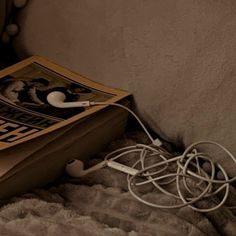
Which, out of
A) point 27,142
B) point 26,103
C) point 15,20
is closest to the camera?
point 27,142

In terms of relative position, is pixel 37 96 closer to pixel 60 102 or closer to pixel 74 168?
pixel 60 102

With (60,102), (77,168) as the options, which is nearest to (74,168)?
(77,168)

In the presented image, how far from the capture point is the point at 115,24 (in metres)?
0.93

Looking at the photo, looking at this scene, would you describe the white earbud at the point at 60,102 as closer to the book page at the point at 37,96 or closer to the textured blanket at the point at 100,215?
the book page at the point at 37,96

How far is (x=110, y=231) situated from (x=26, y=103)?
0.31m

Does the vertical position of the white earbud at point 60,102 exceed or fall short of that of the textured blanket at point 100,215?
it exceeds it

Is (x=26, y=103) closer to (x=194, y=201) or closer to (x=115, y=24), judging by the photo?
(x=115, y=24)

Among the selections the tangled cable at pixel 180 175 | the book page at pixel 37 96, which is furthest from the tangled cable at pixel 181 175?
the book page at pixel 37 96

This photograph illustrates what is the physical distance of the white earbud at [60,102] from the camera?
0.90 m

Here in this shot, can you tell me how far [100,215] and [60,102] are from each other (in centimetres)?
23

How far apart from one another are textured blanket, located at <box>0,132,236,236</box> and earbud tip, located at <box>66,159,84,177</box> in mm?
16

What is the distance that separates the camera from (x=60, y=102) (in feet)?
2.99

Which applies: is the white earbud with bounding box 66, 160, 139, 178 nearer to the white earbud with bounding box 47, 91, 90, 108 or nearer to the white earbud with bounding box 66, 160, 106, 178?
the white earbud with bounding box 66, 160, 106, 178

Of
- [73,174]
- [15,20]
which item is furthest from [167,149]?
[15,20]
